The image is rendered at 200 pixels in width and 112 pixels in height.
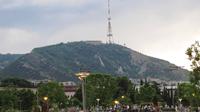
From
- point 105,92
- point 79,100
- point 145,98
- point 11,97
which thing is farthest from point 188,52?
point 79,100

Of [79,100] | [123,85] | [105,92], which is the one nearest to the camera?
[105,92]

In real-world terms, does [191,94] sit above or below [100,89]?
below

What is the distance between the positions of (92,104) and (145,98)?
14.7 metres

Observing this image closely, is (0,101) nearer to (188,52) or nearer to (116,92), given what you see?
(116,92)

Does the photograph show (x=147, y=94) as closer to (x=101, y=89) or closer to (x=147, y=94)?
(x=147, y=94)

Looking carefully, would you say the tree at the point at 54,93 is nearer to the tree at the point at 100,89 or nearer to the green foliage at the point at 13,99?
the green foliage at the point at 13,99

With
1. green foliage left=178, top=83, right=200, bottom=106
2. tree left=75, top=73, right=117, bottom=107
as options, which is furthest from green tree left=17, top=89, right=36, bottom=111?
green foliage left=178, top=83, right=200, bottom=106

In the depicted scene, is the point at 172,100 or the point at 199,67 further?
the point at 172,100

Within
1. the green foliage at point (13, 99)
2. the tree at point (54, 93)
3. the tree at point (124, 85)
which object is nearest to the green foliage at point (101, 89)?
the tree at point (54, 93)

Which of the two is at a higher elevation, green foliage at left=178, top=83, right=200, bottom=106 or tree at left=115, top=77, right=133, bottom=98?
tree at left=115, top=77, right=133, bottom=98

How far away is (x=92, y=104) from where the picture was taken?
378 feet

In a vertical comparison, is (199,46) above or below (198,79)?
above

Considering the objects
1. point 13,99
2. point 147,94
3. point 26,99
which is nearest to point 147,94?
point 147,94

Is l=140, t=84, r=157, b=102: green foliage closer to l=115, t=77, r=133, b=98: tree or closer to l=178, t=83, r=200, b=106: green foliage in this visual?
l=115, t=77, r=133, b=98: tree
